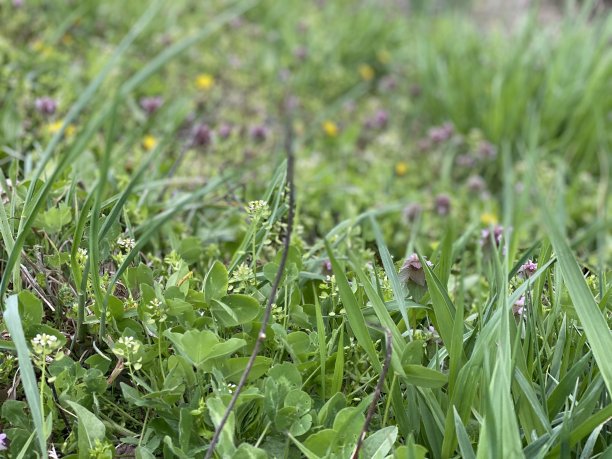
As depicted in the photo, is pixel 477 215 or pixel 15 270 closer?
pixel 15 270

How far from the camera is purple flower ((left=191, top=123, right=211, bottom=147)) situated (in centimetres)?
249

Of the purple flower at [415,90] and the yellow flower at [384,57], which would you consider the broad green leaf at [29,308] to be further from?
the yellow flower at [384,57]

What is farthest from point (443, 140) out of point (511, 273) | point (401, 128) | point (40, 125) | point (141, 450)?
point (141, 450)

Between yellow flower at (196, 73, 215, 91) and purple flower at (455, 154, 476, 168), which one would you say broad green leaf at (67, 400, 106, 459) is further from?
yellow flower at (196, 73, 215, 91)

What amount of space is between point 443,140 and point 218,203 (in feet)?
5.77

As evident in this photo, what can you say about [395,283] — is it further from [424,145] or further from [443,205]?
[424,145]

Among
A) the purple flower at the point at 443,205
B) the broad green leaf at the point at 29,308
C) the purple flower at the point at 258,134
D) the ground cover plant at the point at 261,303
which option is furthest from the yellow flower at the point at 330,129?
the broad green leaf at the point at 29,308

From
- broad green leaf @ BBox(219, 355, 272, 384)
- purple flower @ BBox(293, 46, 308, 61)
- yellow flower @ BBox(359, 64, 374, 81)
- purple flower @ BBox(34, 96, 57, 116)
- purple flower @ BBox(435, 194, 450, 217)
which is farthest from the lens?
yellow flower @ BBox(359, 64, 374, 81)

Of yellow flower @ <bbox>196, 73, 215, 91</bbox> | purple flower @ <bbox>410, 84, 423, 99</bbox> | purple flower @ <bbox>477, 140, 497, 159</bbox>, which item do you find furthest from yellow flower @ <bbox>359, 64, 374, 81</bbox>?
purple flower @ <bbox>477, 140, 497, 159</bbox>

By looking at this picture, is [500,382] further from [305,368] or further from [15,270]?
[15,270]

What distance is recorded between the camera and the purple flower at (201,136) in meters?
2.49

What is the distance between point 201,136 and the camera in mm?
2518

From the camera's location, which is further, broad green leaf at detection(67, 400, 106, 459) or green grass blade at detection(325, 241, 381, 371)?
green grass blade at detection(325, 241, 381, 371)

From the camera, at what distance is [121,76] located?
3275 mm
